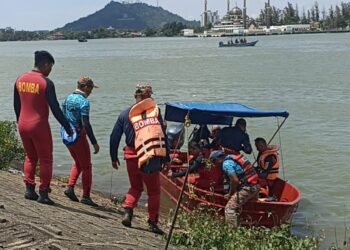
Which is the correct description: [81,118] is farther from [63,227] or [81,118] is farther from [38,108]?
[63,227]

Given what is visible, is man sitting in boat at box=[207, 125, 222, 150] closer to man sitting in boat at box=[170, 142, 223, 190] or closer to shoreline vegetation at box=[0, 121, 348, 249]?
man sitting in boat at box=[170, 142, 223, 190]

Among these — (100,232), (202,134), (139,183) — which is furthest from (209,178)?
(100,232)

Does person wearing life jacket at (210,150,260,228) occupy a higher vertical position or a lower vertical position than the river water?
higher

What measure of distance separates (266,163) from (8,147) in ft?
18.1

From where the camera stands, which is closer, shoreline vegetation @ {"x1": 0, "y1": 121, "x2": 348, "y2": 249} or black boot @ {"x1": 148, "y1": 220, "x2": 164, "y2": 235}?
shoreline vegetation @ {"x1": 0, "y1": 121, "x2": 348, "y2": 249}

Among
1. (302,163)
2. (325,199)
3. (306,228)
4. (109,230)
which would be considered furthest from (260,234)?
(302,163)

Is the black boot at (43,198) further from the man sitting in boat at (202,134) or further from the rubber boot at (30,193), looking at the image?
the man sitting in boat at (202,134)

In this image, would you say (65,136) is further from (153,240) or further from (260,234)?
(260,234)

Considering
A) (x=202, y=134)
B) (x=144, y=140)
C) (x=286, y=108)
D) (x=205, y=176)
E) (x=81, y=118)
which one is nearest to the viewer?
(x=144, y=140)

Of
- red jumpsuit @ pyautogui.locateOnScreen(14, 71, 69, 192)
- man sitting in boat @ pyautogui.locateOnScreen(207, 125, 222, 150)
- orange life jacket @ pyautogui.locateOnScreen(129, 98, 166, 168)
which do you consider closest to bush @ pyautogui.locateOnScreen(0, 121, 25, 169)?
man sitting in boat @ pyautogui.locateOnScreen(207, 125, 222, 150)

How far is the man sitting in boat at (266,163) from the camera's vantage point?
1084cm

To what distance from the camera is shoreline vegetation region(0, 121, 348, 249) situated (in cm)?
626

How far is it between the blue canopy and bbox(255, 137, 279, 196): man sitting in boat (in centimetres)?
83

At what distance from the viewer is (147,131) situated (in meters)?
7.37
